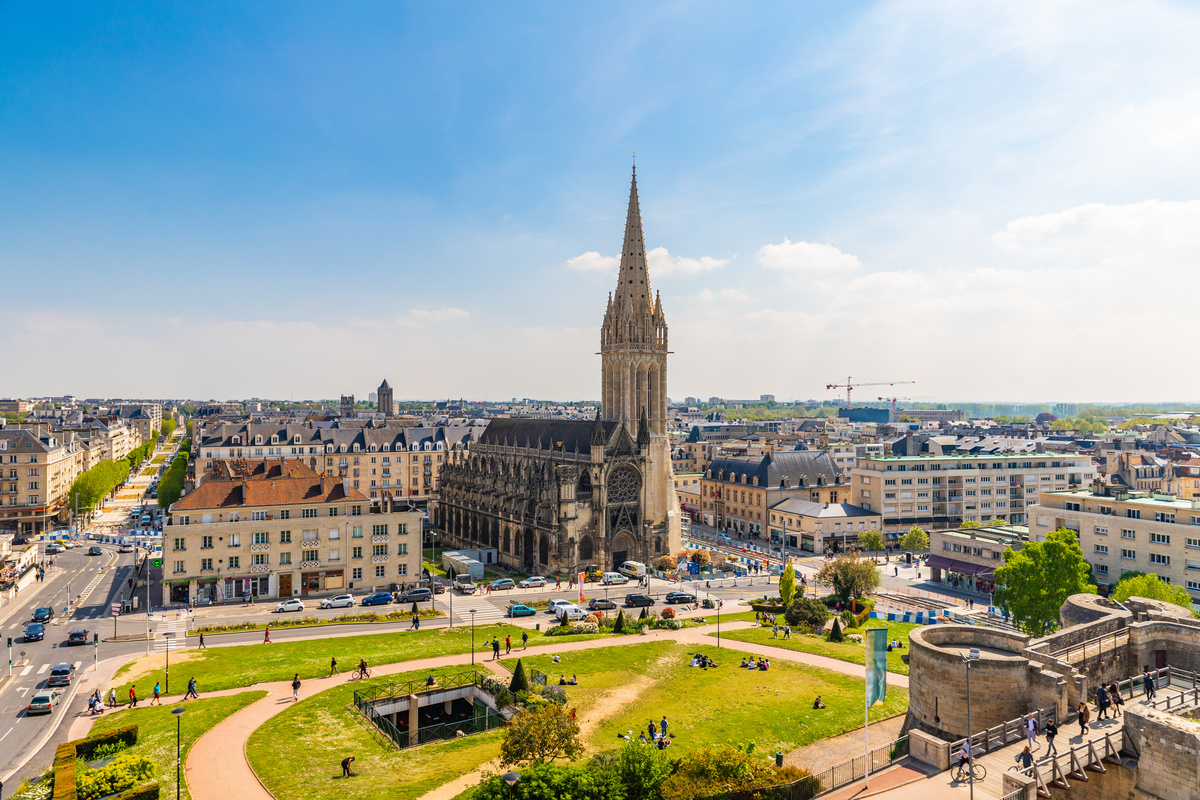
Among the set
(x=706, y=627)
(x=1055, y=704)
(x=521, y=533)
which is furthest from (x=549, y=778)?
(x=521, y=533)

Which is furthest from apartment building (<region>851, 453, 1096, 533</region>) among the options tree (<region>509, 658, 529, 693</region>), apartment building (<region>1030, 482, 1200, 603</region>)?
tree (<region>509, 658, 529, 693</region>)

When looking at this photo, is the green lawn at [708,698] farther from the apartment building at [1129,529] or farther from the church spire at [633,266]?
the church spire at [633,266]

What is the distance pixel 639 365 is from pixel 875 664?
65.6m

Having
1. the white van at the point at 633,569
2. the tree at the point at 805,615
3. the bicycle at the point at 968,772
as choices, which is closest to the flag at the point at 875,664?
the bicycle at the point at 968,772

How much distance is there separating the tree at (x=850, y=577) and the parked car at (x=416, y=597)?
121ft

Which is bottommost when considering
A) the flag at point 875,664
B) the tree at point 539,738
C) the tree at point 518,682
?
the tree at point 518,682

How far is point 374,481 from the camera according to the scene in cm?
13162

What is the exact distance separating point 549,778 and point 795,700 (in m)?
22.0

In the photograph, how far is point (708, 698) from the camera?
142ft

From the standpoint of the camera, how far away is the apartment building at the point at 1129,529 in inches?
2581

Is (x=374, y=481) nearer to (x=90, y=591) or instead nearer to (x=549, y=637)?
(x=90, y=591)

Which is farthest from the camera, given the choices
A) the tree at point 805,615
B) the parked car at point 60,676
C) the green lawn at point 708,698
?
the tree at point 805,615

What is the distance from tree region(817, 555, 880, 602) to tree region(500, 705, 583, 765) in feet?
139

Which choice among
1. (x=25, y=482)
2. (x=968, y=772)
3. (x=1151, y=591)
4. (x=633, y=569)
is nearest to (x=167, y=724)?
(x=968, y=772)
